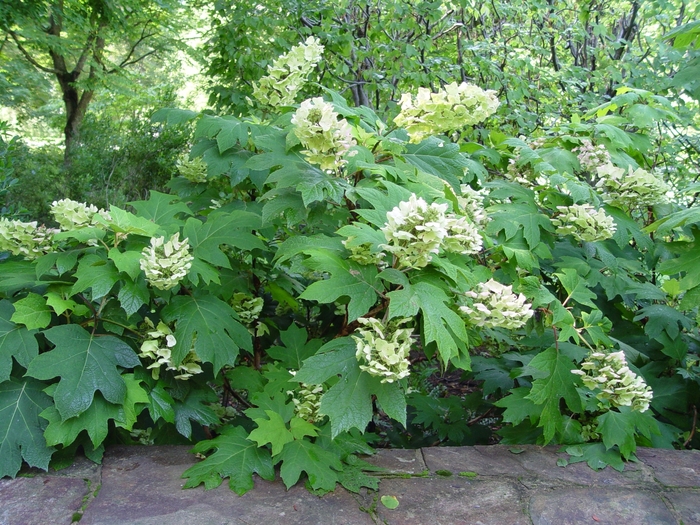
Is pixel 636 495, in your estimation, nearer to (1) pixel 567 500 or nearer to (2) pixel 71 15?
(1) pixel 567 500

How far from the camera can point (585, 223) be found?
2.40m

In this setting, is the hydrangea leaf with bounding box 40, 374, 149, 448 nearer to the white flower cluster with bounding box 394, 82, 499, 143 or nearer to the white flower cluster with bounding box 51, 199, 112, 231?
the white flower cluster with bounding box 51, 199, 112, 231

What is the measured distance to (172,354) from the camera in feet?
6.66

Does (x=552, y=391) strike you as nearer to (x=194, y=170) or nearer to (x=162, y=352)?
(x=162, y=352)

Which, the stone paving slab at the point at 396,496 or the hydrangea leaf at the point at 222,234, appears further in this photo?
the hydrangea leaf at the point at 222,234

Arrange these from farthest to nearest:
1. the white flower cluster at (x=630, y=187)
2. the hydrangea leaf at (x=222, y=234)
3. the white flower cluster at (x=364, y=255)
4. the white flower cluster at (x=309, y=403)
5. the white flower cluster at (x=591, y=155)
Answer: the white flower cluster at (x=591, y=155)
the white flower cluster at (x=630, y=187)
the hydrangea leaf at (x=222, y=234)
the white flower cluster at (x=309, y=403)
the white flower cluster at (x=364, y=255)

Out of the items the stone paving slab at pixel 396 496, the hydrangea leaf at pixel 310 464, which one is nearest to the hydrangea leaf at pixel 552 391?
the stone paving slab at pixel 396 496

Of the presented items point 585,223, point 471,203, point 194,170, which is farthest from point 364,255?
point 194,170

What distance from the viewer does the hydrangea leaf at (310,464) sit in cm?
187

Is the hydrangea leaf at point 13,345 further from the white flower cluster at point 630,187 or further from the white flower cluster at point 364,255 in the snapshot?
the white flower cluster at point 630,187

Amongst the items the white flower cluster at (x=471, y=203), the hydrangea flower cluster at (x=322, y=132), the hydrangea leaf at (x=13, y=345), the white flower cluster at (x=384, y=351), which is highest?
the hydrangea flower cluster at (x=322, y=132)

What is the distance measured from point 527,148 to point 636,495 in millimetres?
1592

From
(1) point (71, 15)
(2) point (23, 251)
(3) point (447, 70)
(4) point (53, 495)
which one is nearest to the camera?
(4) point (53, 495)

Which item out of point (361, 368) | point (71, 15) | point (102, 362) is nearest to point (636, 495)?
point (361, 368)
